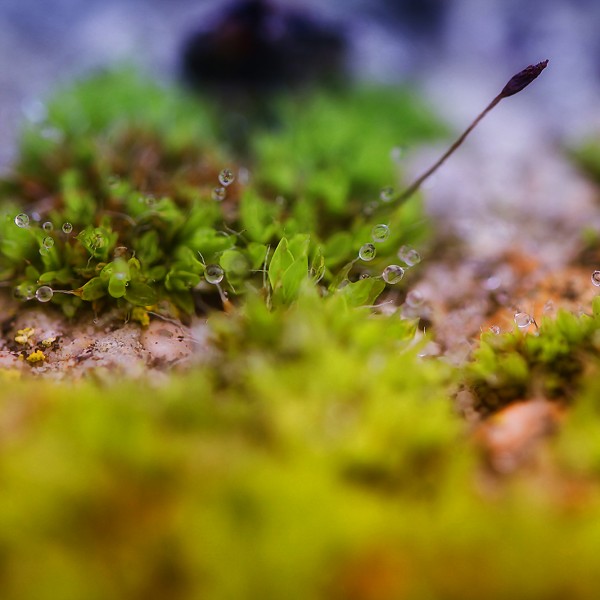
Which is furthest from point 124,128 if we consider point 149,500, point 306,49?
point 149,500

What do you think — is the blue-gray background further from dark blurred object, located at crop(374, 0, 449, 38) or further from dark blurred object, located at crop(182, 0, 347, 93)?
dark blurred object, located at crop(182, 0, 347, 93)

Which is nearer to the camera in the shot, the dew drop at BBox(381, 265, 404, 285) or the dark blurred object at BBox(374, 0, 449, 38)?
the dew drop at BBox(381, 265, 404, 285)

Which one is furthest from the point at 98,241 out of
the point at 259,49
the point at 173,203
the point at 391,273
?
the point at 259,49

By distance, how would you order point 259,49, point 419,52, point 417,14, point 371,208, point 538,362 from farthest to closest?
point 417,14 → point 419,52 → point 259,49 → point 371,208 → point 538,362

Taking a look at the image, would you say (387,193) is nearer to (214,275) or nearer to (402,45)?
(214,275)

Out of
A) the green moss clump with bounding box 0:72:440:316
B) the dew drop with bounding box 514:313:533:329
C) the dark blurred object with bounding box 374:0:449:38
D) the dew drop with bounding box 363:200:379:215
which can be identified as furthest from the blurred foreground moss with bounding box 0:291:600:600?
the dark blurred object with bounding box 374:0:449:38

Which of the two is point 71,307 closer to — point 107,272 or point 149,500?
point 107,272
